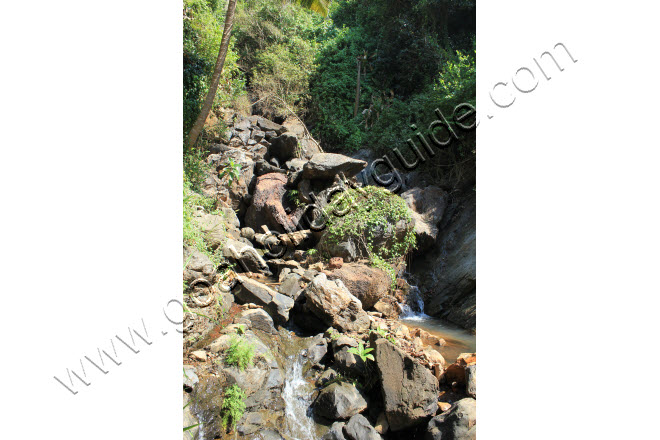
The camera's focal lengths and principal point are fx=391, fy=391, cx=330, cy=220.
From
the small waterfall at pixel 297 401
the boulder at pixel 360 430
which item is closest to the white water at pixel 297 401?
the small waterfall at pixel 297 401

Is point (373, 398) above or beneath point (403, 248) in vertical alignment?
beneath

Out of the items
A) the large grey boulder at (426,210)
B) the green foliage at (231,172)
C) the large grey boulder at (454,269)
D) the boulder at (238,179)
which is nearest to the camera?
the large grey boulder at (454,269)

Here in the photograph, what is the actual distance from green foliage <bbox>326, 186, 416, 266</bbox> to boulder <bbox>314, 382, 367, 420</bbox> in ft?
11.3

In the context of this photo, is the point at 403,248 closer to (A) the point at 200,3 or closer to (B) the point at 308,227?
(B) the point at 308,227

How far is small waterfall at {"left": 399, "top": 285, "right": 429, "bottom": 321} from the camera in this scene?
23.6 ft

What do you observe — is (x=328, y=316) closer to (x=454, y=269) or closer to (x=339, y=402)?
(x=339, y=402)

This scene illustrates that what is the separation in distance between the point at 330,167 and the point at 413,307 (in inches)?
146

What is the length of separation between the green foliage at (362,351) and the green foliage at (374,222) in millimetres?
3039

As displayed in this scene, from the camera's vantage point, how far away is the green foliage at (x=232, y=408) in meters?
3.83

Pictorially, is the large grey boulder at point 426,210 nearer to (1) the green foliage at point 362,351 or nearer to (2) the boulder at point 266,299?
(2) the boulder at point 266,299

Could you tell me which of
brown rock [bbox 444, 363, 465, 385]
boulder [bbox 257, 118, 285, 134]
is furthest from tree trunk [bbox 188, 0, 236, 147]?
brown rock [bbox 444, 363, 465, 385]
